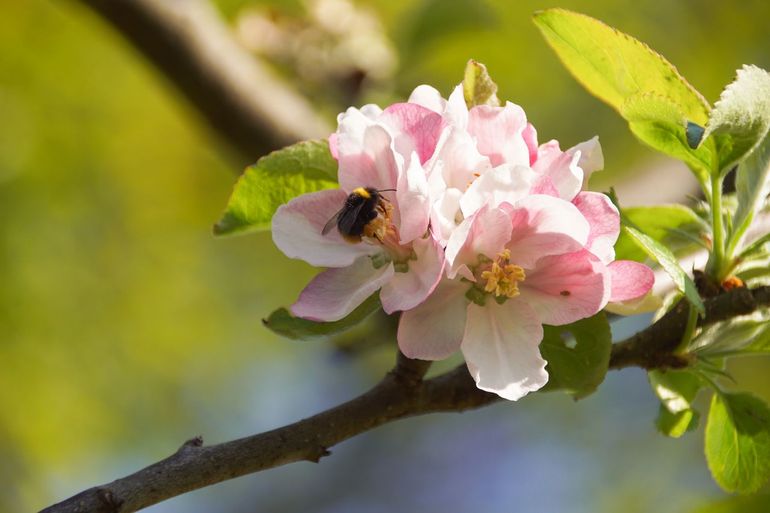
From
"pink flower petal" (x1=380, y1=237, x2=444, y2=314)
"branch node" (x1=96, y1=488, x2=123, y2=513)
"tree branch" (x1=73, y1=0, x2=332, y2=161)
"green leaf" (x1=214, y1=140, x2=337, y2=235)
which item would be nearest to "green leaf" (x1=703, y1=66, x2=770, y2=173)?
"pink flower petal" (x1=380, y1=237, x2=444, y2=314)

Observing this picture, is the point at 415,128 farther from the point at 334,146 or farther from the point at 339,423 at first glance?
the point at 339,423

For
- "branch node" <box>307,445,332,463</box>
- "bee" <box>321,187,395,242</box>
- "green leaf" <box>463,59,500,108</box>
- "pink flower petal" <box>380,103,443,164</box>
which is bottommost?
"branch node" <box>307,445,332,463</box>

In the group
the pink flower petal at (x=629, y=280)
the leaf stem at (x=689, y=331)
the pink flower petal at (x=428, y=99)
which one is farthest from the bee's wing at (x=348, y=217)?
the leaf stem at (x=689, y=331)

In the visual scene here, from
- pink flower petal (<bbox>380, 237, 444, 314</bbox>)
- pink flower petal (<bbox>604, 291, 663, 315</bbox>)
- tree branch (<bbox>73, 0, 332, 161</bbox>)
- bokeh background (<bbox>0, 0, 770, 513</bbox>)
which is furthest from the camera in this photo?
bokeh background (<bbox>0, 0, 770, 513</bbox>)

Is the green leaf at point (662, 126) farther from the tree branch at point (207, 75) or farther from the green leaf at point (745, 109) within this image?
the tree branch at point (207, 75)

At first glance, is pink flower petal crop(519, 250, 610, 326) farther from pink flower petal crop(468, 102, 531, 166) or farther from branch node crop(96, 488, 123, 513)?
branch node crop(96, 488, 123, 513)

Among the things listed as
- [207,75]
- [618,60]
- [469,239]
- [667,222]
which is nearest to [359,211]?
[469,239]

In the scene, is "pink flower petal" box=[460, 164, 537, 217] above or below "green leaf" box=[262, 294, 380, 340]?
above
